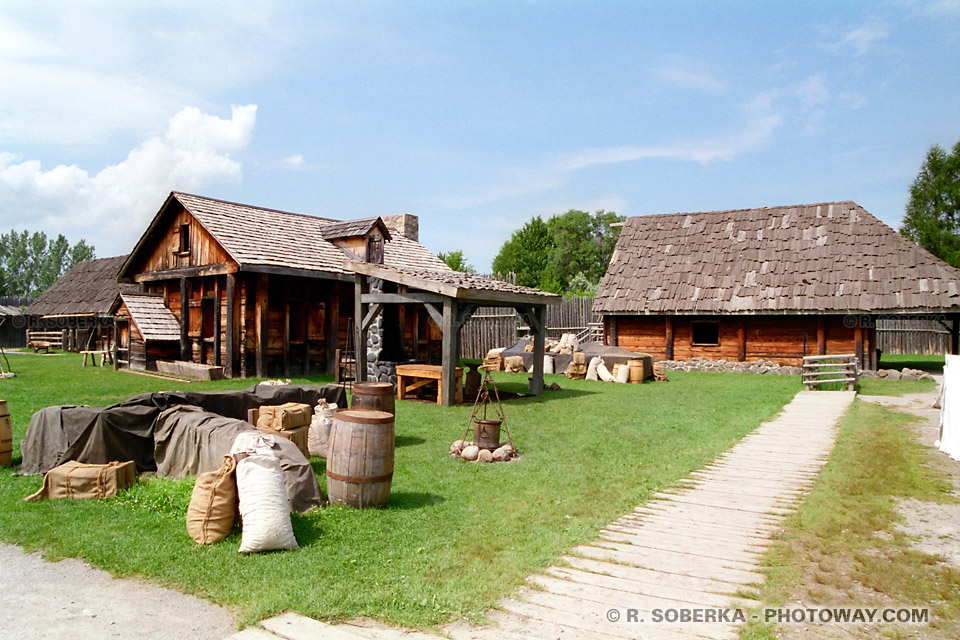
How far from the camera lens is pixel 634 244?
90.3 feet

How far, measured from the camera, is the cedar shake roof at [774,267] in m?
20.5

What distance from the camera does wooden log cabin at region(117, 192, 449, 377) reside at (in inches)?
727

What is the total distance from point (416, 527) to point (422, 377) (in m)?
8.46

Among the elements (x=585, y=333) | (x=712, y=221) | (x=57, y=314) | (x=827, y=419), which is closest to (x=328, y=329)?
(x=585, y=333)

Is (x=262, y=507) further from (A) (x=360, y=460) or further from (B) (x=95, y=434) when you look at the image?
(B) (x=95, y=434)

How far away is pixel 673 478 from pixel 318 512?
4.10 meters

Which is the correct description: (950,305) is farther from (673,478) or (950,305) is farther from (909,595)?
(909,595)

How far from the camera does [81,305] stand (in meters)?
33.9

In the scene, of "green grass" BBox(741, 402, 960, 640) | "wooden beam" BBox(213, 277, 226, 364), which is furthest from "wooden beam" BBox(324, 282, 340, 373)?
"green grass" BBox(741, 402, 960, 640)

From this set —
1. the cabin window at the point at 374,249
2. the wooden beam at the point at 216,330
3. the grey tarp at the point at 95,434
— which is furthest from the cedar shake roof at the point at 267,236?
the grey tarp at the point at 95,434

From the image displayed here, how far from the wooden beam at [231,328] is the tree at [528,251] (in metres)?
50.9

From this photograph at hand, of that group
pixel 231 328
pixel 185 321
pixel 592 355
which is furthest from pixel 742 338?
pixel 185 321

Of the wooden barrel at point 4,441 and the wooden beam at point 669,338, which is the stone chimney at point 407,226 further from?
the wooden barrel at point 4,441

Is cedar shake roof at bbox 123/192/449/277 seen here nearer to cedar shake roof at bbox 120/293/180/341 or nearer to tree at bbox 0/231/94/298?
cedar shake roof at bbox 120/293/180/341
